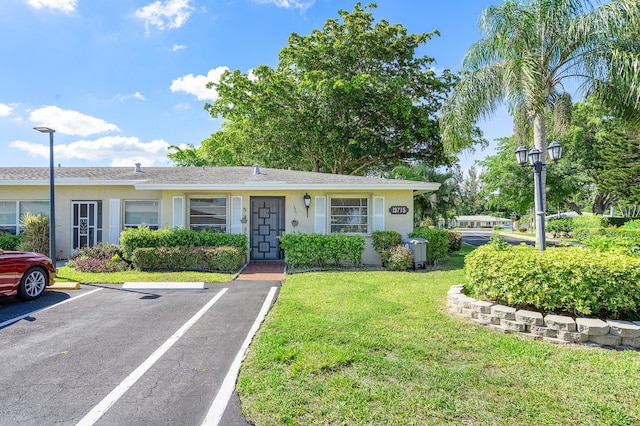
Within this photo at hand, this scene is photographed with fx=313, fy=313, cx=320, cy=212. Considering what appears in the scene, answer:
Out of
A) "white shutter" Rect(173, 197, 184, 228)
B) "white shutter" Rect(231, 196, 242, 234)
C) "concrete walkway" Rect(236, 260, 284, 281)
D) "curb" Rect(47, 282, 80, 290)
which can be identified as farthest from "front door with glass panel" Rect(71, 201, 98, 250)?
"concrete walkway" Rect(236, 260, 284, 281)

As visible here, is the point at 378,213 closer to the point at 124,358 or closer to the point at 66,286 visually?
the point at 124,358

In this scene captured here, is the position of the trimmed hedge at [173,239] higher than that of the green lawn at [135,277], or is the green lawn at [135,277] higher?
the trimmed hedge at [173,239]

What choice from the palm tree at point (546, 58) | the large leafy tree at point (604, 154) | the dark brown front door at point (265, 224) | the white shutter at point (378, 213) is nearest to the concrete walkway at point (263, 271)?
the dark brown front door at point (265, 224)

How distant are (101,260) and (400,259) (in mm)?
8871

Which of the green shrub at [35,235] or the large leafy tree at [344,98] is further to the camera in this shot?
the large leafy tree at [344,98]

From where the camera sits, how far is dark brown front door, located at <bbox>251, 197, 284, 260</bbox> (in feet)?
36.4

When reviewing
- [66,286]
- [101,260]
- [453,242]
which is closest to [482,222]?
[453,242]

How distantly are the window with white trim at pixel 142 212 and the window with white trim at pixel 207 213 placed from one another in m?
1.33

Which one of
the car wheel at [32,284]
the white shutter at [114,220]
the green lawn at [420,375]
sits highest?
the white shutter at [114,220]

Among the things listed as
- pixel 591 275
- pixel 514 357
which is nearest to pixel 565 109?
pixel 591 275

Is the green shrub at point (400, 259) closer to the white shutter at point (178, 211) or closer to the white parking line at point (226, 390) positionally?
the white parking line at point (226, 390)

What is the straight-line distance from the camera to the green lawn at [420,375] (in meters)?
2.57

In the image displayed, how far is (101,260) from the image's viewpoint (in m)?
9.27

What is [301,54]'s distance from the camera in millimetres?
17922
